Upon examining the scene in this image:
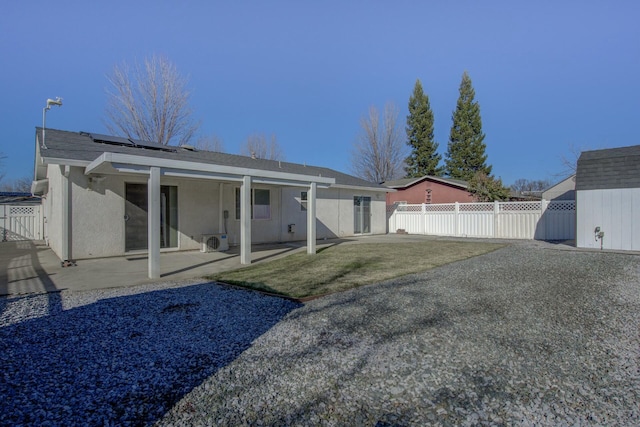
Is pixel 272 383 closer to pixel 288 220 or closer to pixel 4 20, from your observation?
pixel 288 220

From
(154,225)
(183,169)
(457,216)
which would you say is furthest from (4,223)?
(457,216)

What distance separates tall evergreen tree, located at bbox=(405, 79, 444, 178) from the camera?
33688 millimetres

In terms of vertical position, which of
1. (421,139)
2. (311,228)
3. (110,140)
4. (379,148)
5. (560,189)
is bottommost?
(311,228)

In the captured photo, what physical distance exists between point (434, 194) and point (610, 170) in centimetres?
1435

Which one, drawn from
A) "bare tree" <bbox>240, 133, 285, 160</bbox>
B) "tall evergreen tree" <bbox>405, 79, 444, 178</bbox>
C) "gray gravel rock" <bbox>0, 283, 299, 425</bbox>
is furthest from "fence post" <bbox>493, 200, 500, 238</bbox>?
"bare tree" <bbox>240, 133, 285, 160</bbox>

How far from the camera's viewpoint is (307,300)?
509 centimetres

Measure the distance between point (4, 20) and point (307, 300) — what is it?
15.0 metres

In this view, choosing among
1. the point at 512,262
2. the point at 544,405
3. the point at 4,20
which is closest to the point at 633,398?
the point at 544,405

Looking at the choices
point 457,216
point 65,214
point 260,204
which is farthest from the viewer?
point 457,216

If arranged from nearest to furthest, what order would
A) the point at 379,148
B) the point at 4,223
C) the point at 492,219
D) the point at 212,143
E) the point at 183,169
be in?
the point at 183,169 < the point at 4,223 < the point at 492,219 < the point at 212,143 < the point at 379,148

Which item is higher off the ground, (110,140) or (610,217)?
(110,140)

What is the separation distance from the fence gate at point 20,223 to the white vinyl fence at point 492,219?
18.0 meters

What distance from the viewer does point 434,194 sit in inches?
972

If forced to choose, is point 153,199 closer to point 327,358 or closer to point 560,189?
point 327,358
